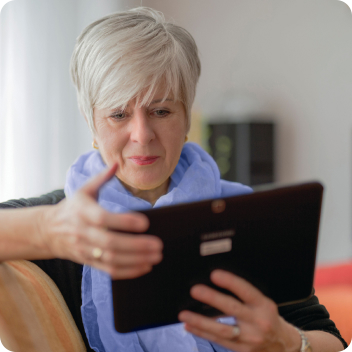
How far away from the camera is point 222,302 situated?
63cm

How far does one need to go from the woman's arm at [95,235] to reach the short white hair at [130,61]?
0.42 m

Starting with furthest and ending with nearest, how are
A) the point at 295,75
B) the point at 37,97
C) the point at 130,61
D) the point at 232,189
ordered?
the point at 295,75 → the point at 37,97 → the point at 232,189 → the point at 130,61

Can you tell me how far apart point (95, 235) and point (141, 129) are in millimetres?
475

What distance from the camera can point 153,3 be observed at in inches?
142

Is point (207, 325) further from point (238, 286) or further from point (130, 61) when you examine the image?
point (130, 61)

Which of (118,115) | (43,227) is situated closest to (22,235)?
(43,227)

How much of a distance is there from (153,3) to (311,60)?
1.55 metres

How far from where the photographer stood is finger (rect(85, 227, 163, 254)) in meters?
0.53

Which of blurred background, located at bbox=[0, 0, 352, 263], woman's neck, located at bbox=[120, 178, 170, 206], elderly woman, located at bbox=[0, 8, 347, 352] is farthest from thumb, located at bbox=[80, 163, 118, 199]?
blurred background, located at bbox=[0, 0, 352, 263]

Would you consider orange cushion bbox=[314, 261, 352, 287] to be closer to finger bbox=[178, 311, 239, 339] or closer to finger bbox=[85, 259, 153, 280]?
finger bbox=[178, 311, 239, 339]

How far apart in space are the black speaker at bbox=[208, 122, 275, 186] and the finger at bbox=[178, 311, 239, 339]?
296 cm

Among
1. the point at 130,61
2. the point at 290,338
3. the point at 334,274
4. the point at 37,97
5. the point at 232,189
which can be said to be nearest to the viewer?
the point at 290,338

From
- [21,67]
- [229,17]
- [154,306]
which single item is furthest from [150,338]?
[229,17]

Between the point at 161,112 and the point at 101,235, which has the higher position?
the point at 161,112
